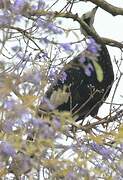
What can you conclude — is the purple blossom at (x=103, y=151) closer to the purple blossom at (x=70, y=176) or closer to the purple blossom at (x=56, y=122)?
the purple blossom at (x=70, y=176)

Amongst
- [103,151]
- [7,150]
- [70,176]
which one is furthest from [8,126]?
[103,151]

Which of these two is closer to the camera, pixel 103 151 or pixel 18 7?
pixel 18 7

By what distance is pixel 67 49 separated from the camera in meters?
1.23

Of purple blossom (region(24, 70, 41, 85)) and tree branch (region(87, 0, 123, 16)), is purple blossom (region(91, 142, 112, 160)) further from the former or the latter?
tree branch (region(87, 0, 123, 16))

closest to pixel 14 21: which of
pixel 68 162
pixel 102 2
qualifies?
pixel 68 162

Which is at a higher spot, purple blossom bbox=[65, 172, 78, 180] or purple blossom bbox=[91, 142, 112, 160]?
purple blossom bbox=[65, 172, 78, 180]

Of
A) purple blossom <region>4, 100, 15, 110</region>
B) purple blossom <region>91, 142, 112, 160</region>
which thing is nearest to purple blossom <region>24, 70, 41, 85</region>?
purple blossom <region>4, 100, 15, 110</region>

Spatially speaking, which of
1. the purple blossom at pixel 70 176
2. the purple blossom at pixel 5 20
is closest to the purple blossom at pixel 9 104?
the purple blossom at pixel 5 20

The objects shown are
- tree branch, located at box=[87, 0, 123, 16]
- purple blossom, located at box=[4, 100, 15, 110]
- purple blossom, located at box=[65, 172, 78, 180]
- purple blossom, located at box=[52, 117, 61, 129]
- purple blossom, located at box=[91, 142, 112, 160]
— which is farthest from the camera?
tree branch, located at box=[87, 0, 123, 16]

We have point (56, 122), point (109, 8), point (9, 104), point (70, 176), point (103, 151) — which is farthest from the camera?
point (109, 8)

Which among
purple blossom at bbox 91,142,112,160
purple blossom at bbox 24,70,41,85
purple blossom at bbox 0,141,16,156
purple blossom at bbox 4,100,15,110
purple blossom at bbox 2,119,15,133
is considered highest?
purple blossom at bbox 24,70,41,85

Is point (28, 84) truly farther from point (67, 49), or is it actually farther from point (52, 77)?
point (52, 77)

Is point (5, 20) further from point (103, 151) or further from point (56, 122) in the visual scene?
point (103, 151)

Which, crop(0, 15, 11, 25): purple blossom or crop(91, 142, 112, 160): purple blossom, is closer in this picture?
crop(0, 15, 11, 25): purple blossom
